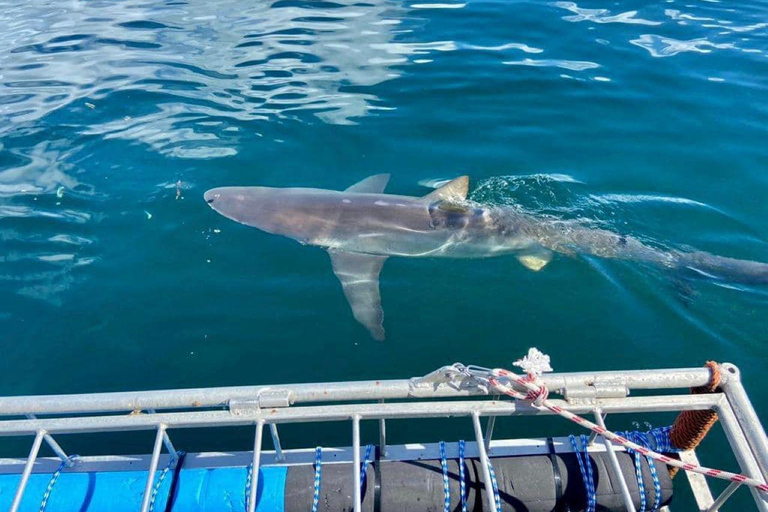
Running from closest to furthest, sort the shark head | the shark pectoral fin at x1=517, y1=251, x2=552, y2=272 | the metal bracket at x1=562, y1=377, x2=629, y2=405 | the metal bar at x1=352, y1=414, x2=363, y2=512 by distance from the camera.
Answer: the metal bar at x1=352, y1=414, x2=363, y2=512 < the metal bracket at x1=562, y1=377, x2=629, y2=405 < the shark pectoral fin at x1=517, y1=251, x2=552, y2=272 < the shark head

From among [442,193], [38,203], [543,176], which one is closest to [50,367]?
[38,203]

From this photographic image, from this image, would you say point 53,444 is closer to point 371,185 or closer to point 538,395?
point 538,395

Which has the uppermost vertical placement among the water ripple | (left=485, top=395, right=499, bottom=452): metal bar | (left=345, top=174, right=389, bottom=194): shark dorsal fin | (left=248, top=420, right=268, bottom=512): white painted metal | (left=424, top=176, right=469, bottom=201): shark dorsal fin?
the water ripple

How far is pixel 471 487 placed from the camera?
132 inches

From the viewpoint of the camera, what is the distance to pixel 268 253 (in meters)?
6.78

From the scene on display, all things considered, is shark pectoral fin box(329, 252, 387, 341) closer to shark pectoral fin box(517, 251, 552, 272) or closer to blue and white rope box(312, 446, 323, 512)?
shark pectoral fin box(517, 251, 552, 272)

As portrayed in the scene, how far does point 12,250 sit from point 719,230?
9028 mm

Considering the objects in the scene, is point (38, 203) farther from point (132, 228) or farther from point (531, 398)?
point (531, 398)

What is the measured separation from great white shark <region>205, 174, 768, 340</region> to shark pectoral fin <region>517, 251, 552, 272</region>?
0.01m

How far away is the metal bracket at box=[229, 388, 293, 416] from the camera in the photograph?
309cm

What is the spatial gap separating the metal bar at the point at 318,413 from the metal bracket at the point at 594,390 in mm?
32

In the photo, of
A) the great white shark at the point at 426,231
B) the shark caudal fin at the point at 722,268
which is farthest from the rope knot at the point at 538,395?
the shark caudal fin at the point at 722,268

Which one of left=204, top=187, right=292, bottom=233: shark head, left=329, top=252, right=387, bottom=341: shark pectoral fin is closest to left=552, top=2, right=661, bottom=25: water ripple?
left=204, top=187, right=292, bottom=233: shark head

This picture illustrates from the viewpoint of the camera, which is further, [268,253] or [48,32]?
[48,32]
